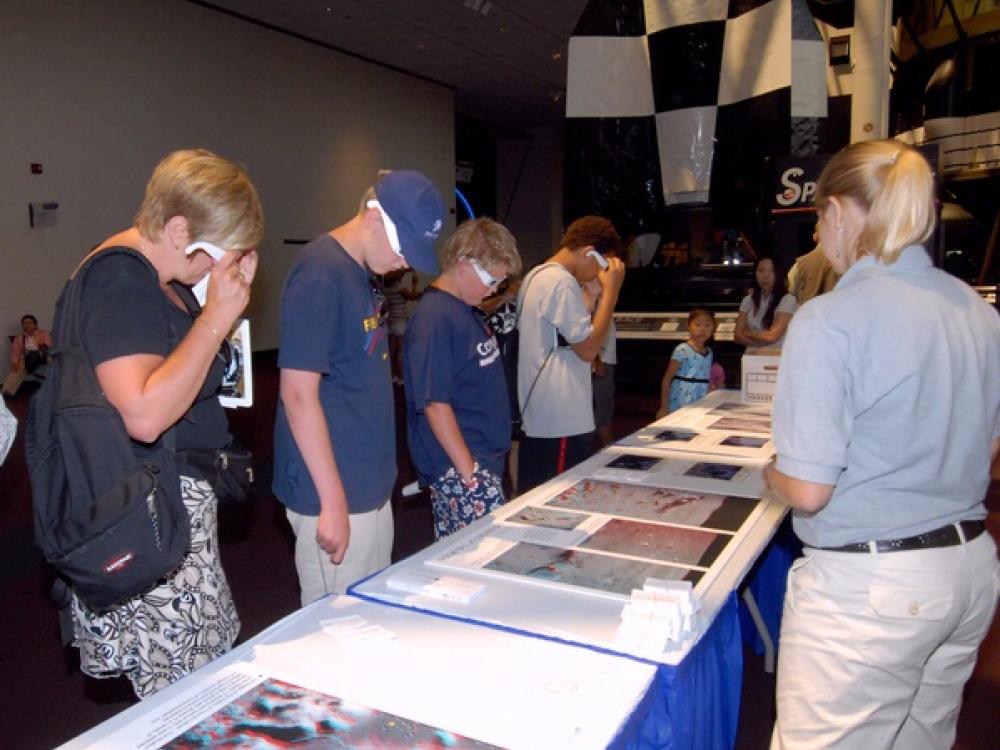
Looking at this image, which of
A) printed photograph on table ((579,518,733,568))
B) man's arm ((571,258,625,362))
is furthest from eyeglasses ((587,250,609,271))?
printed photograph on table ((579,518,733,568))

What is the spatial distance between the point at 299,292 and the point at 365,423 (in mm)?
286

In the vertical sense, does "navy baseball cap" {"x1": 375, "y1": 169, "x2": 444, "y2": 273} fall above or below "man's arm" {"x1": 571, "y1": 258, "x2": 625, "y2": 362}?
above

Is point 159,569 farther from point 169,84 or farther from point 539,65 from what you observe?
point 539,65

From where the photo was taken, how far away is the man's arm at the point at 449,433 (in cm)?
188

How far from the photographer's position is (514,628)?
112 cm

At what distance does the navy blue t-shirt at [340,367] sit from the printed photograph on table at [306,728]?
61 cm

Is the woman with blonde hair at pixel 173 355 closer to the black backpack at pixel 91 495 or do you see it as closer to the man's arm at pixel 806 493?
the black backpack at pixel 91 495

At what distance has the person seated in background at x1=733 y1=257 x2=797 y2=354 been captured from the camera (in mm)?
4102

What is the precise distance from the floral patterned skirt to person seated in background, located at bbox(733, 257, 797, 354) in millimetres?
3302

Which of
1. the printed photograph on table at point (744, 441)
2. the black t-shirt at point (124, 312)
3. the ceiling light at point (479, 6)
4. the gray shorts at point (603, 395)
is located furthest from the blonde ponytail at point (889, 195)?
the ceiling light at point (479, 6)

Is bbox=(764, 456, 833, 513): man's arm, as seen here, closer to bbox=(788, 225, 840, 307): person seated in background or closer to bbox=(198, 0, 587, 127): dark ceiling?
bbox=(788, 225, 840, 307): person seated in background

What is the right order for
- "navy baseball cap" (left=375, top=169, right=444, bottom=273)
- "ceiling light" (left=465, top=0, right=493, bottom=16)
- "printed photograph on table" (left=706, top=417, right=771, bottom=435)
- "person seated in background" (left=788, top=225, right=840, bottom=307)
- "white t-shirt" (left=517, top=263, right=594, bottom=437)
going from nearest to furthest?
"navy baseball cap" (left=375, top=169, right=444, bottom=273)
"printed photograph on table" (left=706, top=417, right=771, bottom=435)
"white t-shirt" (left=517, top=263, right=594, bottom=437)
"person seated in background" (left=788, top=225, right=840, bottom=307)
"ceiling light" (left=465, top=0, right=493, bottom=16)

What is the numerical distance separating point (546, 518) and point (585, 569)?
11.5 inches

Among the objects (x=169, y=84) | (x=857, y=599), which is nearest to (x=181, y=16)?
(x=169, y=84)
